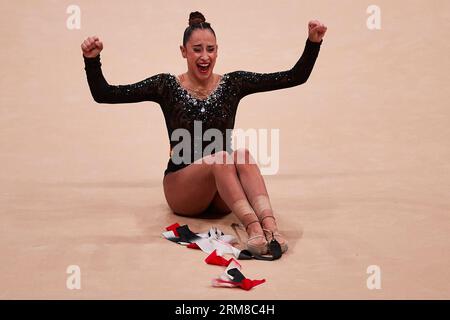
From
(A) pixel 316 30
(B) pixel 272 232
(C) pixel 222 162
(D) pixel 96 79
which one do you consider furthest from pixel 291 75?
(D) pixel 96 79

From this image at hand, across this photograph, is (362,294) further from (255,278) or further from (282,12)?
(282,12)

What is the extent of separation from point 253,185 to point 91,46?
34.4 inches

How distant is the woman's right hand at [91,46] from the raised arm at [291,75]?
24.7 inches

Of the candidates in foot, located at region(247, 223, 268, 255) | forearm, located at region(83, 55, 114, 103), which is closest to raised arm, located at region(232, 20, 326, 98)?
forearm, located at region(83, 55, 114, 103)

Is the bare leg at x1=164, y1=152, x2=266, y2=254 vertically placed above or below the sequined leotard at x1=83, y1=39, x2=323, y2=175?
below

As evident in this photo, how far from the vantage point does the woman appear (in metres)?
3.28

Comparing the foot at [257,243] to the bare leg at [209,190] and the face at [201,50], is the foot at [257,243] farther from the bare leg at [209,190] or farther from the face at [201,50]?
the face at [201,50]

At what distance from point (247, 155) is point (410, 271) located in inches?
32.7

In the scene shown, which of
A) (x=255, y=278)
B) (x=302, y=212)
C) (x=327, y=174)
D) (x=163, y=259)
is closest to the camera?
(x=255, y=278)

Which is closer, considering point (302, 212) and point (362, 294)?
point (362, 294)

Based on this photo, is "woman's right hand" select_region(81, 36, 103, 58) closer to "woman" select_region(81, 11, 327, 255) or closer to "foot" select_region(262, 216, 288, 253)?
"woman" select_region(81, 11, 327, 255)

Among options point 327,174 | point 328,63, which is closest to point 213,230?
point 327,174

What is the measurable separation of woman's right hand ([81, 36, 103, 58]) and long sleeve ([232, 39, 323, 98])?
62 cm
